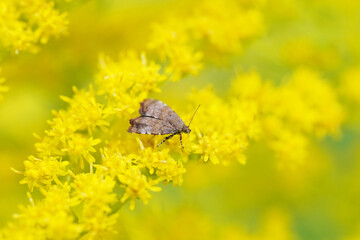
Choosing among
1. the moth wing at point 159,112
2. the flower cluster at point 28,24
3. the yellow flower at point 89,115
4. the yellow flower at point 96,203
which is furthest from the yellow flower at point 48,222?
the flower cluster at point 28,24

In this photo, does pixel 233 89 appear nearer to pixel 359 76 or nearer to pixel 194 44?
pixel 194 44

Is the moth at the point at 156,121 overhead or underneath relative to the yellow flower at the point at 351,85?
underneath

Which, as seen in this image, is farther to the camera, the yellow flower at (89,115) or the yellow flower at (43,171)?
the yellow flower at (89,115)

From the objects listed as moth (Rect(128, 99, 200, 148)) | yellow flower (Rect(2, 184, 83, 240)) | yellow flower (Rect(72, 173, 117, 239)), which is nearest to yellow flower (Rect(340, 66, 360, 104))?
moth (Rect(128, 99, 200, 148))

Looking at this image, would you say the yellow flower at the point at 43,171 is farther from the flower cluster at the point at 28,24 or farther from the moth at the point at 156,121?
the flower cluster at the point at 28,24

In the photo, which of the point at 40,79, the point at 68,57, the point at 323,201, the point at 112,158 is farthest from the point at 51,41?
the point at 323,201

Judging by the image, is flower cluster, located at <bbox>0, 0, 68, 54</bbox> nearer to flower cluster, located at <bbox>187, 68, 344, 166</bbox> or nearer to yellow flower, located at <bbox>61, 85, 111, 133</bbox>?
yellow flower, located at <bbox>61, 85, 111, 133</bbox>

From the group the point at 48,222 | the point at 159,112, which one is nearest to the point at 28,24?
the point at 159,112
